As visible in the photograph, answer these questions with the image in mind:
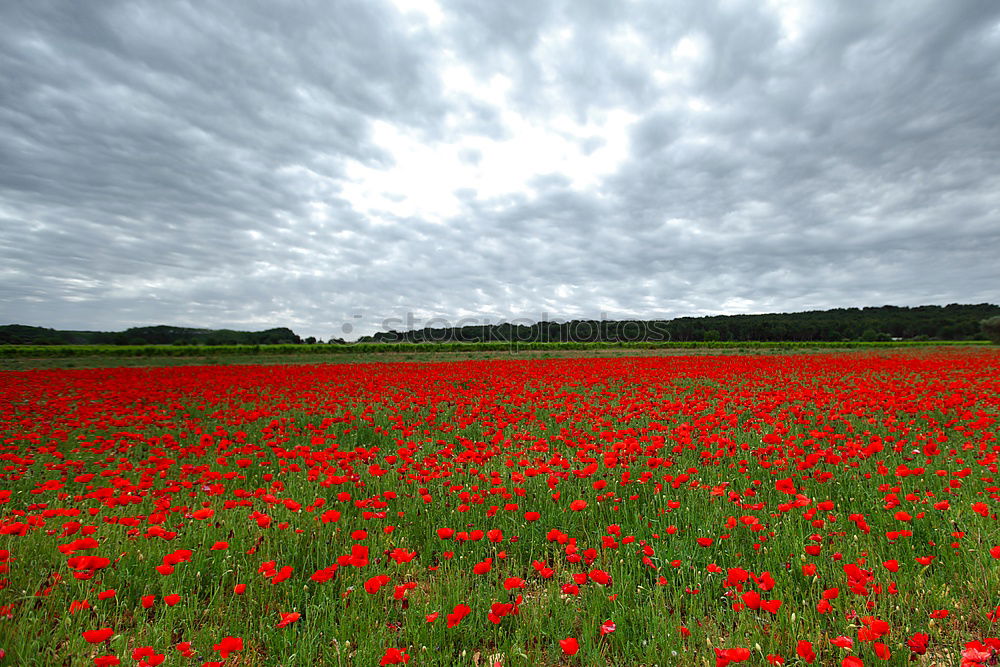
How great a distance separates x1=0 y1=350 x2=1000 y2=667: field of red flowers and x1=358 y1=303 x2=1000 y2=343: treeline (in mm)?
56556

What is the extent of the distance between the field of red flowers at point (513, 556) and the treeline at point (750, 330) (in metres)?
56.6

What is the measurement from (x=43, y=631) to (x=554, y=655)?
9.17 ft

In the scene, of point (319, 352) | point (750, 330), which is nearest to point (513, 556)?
point (319, 352)

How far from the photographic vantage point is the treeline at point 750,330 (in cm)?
6712

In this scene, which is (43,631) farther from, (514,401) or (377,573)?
(514,401)

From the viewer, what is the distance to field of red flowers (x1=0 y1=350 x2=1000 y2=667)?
2.49m

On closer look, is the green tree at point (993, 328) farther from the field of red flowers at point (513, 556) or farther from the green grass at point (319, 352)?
the field of red flowers at point (513, 556)

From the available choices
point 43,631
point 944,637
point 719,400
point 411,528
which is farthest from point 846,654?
point 719,400

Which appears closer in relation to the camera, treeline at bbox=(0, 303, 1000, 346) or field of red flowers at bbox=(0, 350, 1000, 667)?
field of red flowers at bbox=(0, 350, 1000, 667)

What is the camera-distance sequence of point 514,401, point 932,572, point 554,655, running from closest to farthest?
1. point 554,655
2. point 932,572
3. point 514,401

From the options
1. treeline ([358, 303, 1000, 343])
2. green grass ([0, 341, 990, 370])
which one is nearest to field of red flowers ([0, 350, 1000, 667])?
green grass ([0, 341, 990, 370])

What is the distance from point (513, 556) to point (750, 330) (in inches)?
3763

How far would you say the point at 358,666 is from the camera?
2.27 metres

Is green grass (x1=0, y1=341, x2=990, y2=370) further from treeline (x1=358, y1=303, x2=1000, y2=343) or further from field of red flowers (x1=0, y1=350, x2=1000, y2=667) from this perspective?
field of red flowers (x1=0, y1=350, x2=1000, y2=667)
